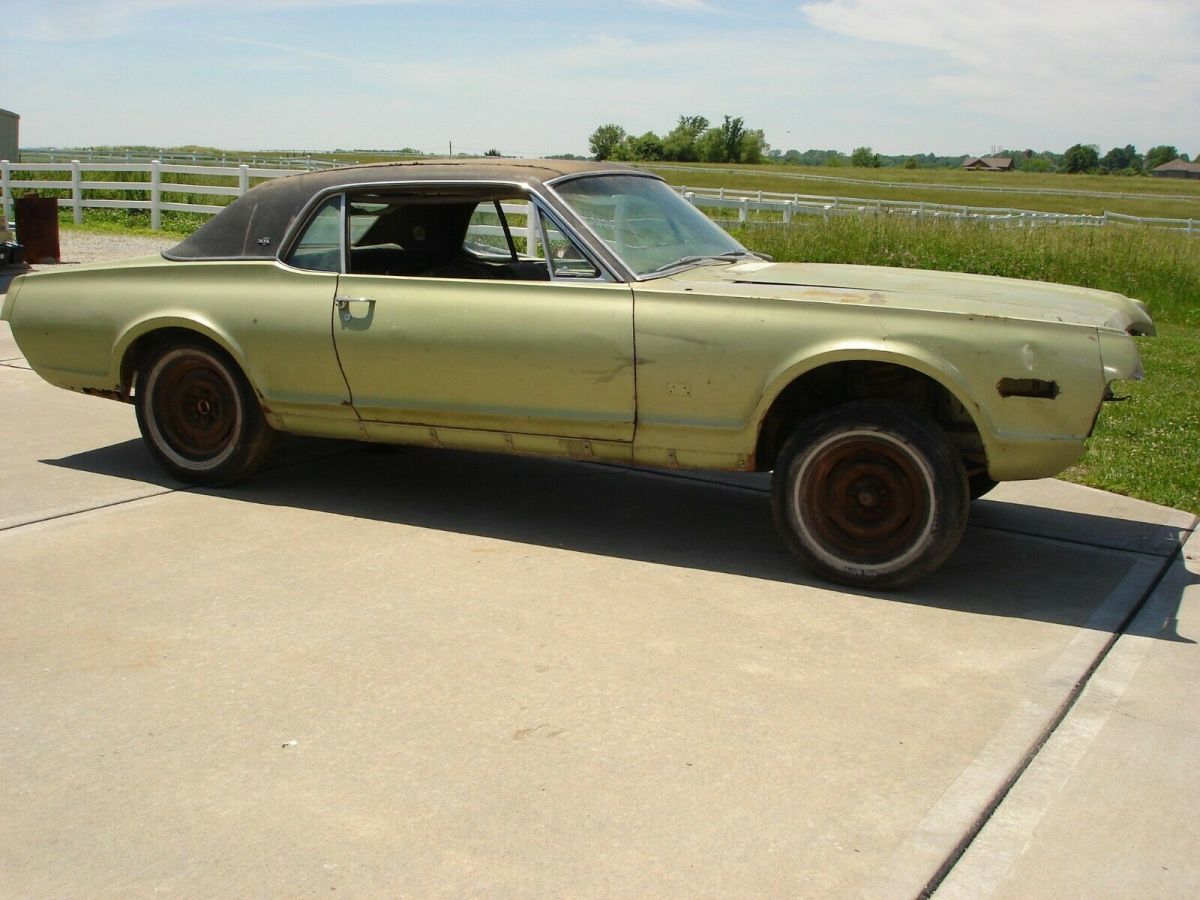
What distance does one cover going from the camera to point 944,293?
15.9ft

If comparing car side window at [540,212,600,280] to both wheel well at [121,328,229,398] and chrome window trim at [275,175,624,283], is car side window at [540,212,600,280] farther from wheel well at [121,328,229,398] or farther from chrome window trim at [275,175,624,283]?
wheel well at [121,328,229,398]

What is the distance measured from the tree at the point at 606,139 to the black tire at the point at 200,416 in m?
95.2

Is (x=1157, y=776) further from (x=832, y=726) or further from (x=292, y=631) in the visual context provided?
(x=292, y=631)

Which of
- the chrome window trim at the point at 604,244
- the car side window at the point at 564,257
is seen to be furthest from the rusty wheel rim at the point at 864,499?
the car side window at the point at 564,257

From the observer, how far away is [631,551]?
5156mm

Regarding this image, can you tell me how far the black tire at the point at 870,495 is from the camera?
14.9 feet

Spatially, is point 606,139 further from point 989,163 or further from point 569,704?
point 569,704

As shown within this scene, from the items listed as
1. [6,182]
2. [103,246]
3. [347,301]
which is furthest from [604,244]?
[6,182]

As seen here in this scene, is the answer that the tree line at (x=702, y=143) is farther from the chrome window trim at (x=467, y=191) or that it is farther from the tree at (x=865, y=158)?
the chrome window trim at (x=467, y=191)

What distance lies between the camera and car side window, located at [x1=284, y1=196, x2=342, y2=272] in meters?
5.58

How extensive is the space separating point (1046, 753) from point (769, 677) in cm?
86

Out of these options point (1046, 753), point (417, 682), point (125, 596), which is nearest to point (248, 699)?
point (417, 682)

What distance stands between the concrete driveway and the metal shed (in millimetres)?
46022

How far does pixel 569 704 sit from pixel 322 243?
113 inches
